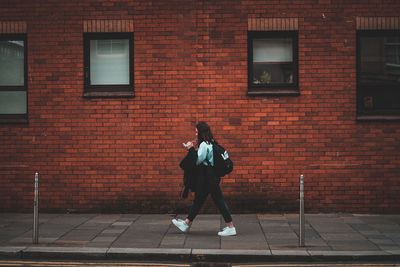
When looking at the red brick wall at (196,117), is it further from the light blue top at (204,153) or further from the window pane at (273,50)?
the light blue top at (204,153)

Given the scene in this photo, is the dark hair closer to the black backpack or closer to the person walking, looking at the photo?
the person walking

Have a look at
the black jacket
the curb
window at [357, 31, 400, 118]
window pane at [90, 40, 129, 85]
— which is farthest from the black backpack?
window at [357, 31, 400, 118]

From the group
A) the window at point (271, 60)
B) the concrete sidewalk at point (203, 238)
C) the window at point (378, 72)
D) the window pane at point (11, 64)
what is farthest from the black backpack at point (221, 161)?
the window pane at point (11, 64)

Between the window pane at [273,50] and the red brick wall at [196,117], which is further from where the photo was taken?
the window pane at [273,50]

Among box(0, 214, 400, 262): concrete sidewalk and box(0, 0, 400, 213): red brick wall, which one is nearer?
box(0, 214, 400, 262): concrete sidewalk

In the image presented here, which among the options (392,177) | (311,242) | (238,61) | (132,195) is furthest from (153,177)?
(392,177)

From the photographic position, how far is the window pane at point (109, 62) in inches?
428

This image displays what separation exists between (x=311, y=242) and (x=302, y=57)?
4.21 metres

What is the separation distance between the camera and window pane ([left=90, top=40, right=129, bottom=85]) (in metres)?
10.9

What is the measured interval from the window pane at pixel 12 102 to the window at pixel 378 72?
7.11m

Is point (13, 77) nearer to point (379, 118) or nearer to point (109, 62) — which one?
point (109, 62)

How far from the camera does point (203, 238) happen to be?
818 cm

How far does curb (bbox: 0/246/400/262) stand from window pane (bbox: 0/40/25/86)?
4860 mm

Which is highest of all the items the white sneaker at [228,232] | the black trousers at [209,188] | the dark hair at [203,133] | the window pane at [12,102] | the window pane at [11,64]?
the window pane at [11,64]
